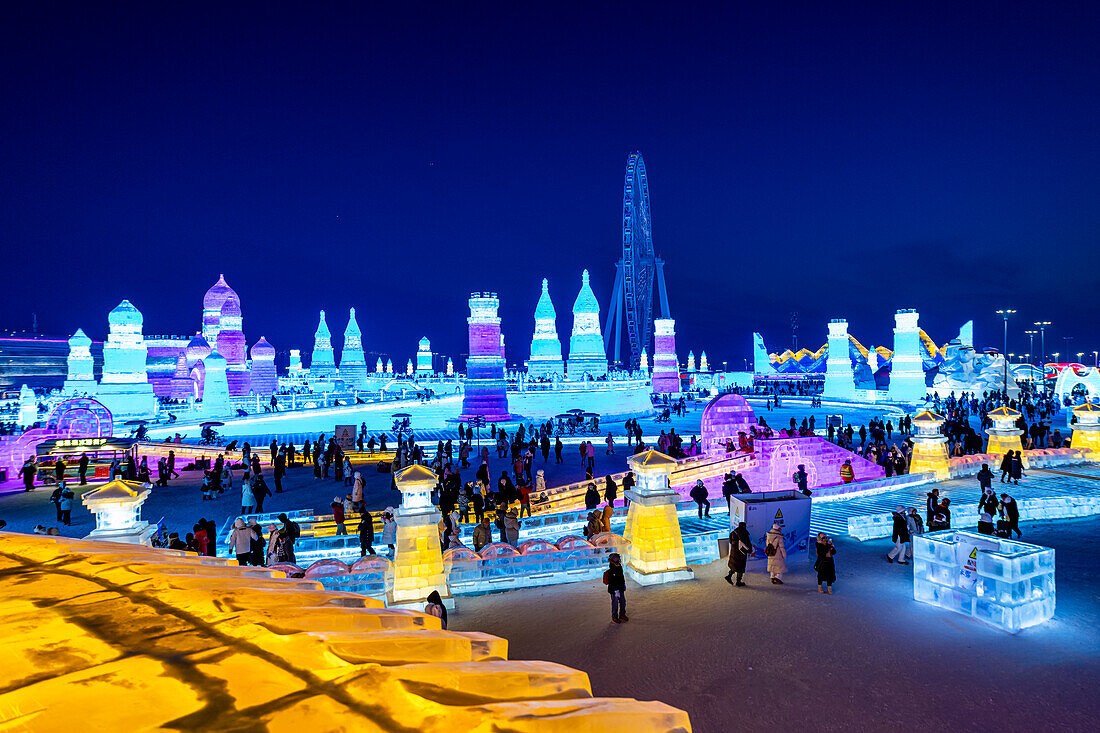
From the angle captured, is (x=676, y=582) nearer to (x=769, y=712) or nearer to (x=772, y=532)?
(x=772, y=532)

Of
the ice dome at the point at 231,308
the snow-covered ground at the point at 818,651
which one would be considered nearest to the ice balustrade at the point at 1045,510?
the snow-covered ground at the point at 818,651

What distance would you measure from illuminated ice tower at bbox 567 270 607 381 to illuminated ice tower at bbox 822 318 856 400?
49.3ft

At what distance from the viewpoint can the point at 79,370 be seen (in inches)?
1352

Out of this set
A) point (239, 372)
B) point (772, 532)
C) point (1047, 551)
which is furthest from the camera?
point (239, 372)

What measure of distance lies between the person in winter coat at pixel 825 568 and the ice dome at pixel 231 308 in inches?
1561

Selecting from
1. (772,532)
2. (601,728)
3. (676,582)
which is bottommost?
(676,582)

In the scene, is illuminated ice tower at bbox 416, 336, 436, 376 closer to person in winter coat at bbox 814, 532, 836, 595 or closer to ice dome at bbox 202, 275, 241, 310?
ice dome at bbox 202, 275, 241, 310

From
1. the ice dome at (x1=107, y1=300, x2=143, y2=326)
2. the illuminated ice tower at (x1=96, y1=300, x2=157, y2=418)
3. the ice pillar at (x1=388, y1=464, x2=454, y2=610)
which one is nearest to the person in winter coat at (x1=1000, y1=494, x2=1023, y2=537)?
the ice pillar at (x1=388, y1=464, x2=454, y2=610)

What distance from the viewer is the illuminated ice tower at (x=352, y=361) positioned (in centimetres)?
5212

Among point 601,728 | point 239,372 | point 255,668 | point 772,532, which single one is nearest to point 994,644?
point 772,532

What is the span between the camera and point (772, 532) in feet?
28.1

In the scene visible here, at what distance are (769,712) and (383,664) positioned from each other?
4.42 metres

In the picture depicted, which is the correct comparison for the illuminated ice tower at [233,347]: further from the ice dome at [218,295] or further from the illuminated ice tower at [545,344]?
the illuminated ice tower at [545,344]

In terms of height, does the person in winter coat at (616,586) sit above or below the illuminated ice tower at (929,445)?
below
